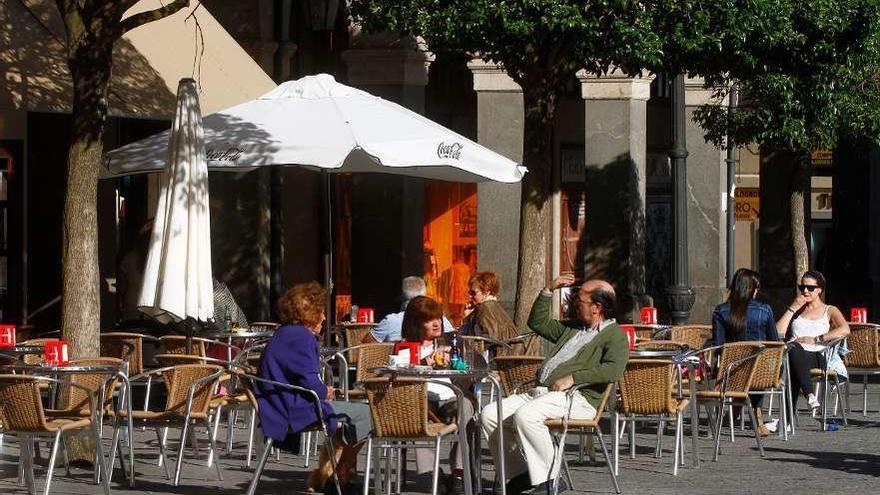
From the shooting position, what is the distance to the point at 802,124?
2205 centimetres

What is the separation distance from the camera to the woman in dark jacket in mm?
14812

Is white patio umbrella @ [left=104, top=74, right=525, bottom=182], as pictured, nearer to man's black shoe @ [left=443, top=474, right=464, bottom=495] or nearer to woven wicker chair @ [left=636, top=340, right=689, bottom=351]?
woven wicker chair @ [left=636, top=340, right=689, bottom=351]

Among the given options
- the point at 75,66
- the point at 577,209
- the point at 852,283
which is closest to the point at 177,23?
the point at 75,66

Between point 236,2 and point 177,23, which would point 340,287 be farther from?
point 177,23

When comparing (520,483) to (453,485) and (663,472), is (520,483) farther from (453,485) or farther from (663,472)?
(663,472)

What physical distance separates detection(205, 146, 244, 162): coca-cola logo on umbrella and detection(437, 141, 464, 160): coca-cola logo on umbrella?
1543 mm

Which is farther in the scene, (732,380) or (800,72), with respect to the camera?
(800,72)

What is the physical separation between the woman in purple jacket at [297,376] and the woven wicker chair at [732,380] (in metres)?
3.34

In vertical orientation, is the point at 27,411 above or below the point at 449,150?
below

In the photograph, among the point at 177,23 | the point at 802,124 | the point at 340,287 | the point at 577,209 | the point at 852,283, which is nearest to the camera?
the point at 177,23

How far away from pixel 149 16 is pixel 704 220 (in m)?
16.9

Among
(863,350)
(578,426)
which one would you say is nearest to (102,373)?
(578,426)

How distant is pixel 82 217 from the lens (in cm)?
1267

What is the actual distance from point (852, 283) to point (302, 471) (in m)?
21.4
